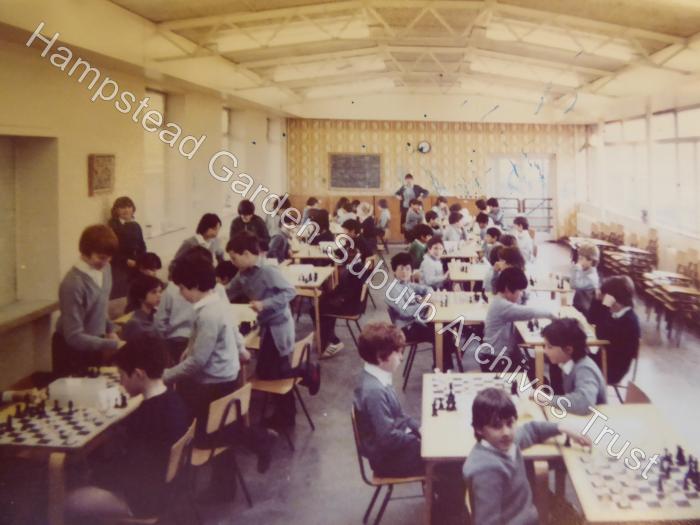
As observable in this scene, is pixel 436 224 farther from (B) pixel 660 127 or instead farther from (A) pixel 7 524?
(A) pixel 7 524

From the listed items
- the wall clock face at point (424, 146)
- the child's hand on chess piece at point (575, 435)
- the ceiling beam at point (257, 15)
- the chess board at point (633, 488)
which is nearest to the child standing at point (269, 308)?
the child's hand on chess piece at point (575, 435)

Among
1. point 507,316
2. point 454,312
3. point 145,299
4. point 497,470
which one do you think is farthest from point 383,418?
point 454,312

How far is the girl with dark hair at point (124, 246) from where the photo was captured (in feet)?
23.5

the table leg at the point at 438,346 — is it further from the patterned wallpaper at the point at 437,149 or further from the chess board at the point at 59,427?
the patterned wallpaper at the point at 437,149

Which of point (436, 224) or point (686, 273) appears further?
point (436, 224)

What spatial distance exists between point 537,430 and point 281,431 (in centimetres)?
260

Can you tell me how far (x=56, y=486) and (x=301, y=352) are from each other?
2052 millimetres

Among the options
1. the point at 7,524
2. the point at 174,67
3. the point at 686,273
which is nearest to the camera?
the point at 7,524

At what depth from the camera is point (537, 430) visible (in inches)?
128

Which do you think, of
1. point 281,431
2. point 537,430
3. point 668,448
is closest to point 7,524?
point 281,431

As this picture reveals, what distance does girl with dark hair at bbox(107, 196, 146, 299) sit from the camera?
715 cm

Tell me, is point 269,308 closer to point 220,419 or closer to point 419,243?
point 220,419

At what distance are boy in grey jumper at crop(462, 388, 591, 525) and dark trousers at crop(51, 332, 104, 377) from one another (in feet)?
9.46

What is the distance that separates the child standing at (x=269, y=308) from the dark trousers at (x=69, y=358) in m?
1.18
